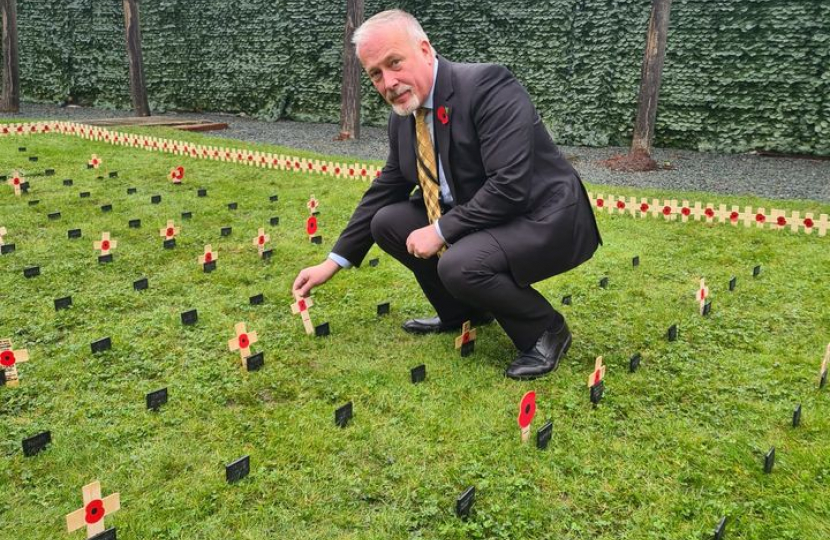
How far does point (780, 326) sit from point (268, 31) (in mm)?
14981

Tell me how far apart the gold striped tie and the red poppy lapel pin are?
0.10m

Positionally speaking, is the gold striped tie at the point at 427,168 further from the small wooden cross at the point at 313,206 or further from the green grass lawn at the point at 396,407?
the small wooden cross at the point at 313,206

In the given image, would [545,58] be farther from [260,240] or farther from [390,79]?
[390,79]

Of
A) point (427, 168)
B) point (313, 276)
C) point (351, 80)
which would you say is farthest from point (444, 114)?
point (351, 80)

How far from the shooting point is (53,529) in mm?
Result: 2492

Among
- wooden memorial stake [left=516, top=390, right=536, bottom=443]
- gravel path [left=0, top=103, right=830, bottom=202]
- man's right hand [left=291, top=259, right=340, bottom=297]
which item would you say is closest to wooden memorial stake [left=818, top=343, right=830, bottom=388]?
wooden memorial stake [left=516, top=390, right=536, bottom=443]

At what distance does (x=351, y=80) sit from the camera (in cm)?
1324

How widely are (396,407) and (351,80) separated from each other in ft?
35.1

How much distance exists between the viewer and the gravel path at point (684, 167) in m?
9.81

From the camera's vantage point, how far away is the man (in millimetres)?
3400

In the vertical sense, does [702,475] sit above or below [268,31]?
below

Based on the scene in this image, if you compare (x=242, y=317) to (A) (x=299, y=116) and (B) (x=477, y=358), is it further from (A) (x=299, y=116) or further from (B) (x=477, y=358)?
(A) (x=299, y=116)

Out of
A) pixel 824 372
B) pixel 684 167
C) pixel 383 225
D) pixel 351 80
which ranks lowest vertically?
pixel 684 167

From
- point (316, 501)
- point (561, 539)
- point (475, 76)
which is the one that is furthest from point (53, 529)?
point (475, 76)
